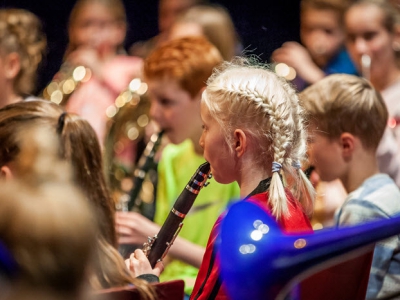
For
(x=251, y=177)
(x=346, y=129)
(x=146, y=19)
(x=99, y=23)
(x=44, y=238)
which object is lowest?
(x=146, y=19)

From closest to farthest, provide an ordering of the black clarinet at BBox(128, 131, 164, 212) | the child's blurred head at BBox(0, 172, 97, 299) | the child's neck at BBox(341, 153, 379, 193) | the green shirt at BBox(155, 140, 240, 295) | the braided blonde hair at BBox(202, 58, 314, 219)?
the child's blurred head at BBox(0, 172, 97, 299) → the braided blonde hair at BBox(202, 58, 314, 219) → the child's neck at BBox(341, 153, 379, 193) → the green shirt at BBox(155, 140, 240, 295) → the black clarinet at BBox(128, 131, 164, 212)

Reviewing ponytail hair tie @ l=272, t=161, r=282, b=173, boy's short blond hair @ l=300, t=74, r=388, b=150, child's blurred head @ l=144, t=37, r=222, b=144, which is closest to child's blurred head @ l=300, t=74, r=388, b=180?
boy's short blond hair @ l=300, t=74, r=388, b=150

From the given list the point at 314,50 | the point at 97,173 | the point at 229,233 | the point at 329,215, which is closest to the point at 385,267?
the point at 329,215

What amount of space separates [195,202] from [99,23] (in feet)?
4.87

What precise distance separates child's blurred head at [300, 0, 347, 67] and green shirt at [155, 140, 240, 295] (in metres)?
0.77

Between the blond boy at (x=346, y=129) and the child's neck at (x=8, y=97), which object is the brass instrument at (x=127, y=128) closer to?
the child's neck at (x=8, y=97)

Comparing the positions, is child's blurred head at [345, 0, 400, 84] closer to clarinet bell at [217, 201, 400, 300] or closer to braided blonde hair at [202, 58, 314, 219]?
braided blonde hair at [202, 58, 314, 219]

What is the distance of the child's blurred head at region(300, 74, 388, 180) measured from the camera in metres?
2.17

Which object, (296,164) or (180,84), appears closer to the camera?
(296,164)

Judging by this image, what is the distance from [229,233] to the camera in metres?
1.18

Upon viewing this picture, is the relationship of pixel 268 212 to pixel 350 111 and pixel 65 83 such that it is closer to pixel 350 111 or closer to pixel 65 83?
pixel 350 111

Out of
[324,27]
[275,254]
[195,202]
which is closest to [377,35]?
[324,27]

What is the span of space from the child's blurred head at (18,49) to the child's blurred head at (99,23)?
610mm

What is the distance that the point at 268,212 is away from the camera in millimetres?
1481
